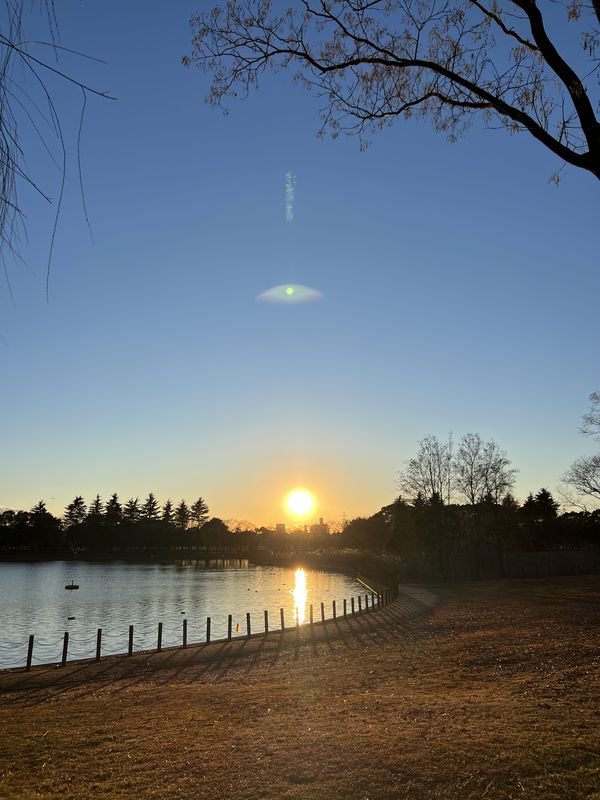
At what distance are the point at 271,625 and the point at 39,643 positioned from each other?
1328 cm

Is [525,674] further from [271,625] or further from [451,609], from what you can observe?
[271,625]

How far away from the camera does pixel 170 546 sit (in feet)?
509

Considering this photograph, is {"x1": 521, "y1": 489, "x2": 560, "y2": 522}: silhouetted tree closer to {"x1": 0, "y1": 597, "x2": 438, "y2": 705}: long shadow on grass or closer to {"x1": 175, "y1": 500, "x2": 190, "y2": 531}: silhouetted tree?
{"x1": 0, "y1": 597, "x2": 438, "y2": 705}: long shadow on grass

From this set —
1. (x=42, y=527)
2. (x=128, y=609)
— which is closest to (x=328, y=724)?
(x=128, y=609)

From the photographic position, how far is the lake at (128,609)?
33.1m

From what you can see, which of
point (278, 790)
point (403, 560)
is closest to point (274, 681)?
point (278, 790)

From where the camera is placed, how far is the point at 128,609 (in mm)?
51531

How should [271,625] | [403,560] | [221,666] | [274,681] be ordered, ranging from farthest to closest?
[403,560], [271,625], [221,666], [274,681]

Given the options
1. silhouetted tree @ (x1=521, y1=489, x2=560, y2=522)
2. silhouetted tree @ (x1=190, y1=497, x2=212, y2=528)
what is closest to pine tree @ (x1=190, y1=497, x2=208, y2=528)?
silhouetted tree @ (x1=190, y1=497, x2=212, y2=528)

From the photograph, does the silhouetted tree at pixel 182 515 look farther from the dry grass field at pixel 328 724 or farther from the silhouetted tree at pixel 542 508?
the dry grass field at pixel 328 724

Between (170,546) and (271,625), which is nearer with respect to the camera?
(271,625)

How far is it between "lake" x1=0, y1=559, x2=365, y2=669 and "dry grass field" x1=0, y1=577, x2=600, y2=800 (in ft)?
35.3

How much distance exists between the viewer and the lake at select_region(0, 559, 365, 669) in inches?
1302

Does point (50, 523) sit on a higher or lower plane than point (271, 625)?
higher
